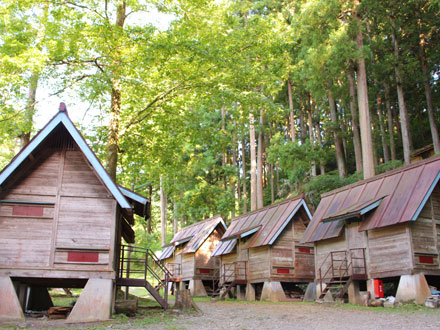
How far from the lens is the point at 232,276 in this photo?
28984mm

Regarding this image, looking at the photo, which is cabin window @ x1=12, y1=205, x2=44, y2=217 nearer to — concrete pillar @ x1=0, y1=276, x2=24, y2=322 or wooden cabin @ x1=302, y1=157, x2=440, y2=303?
concrete pillar @ x1=0, y1=276, x2=24, y2=322

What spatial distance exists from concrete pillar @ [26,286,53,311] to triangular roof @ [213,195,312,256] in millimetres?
11915

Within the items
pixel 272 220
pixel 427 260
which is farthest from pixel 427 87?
pixel 427 260

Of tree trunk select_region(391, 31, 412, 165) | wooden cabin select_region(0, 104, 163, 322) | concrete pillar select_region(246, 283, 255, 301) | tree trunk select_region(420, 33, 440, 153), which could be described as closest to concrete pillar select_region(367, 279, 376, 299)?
concrete pillar select_region(246, 283, 255, 301)

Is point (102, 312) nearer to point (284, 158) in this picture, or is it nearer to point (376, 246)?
point (376, 246)

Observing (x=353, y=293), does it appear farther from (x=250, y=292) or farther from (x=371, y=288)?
(x=250, y=292)

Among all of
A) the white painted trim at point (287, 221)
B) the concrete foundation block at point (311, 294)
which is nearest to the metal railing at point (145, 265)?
the white painted trim at point (287, 221)

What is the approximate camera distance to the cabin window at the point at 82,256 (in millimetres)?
14359

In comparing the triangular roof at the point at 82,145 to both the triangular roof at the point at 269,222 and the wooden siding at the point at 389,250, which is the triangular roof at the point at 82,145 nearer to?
the wooden siding at the point at 389,250

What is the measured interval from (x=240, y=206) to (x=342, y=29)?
2893 centimetres

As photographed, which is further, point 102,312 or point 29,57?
point 29,57

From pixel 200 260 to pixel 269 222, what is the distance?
1026 centimetres

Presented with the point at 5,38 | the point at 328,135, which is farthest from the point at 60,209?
the point at 328,135

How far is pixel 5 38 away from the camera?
18469mm
